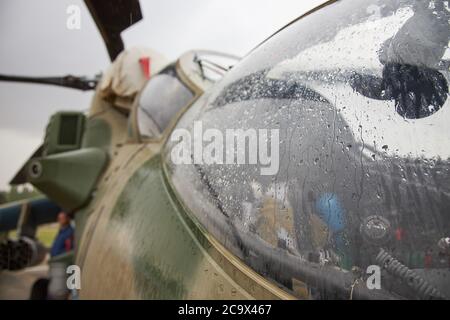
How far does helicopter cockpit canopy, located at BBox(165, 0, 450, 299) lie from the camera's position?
41.3 inches

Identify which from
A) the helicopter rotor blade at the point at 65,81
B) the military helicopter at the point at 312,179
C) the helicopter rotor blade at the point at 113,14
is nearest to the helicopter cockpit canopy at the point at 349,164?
the military helicopter at the point at 312,179

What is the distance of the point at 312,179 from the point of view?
118cm

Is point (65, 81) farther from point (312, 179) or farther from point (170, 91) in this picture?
point (312, 179)

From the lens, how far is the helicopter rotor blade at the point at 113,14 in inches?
112

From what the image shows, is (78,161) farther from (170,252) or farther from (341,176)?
(341,176)

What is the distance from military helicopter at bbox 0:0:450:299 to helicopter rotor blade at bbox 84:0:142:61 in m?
1.15

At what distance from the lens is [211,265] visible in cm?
133

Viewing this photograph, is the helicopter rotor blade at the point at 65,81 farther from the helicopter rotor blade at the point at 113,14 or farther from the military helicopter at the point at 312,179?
the military helicopter at the point at 312,179

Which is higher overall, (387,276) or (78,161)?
(387,276)

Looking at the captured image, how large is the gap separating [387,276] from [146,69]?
3.36m

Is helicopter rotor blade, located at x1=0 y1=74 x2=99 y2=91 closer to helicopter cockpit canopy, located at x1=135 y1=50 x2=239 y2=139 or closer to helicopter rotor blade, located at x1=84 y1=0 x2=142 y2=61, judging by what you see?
helicopter rotor blade, located at x1=84 y1=0 x2=142 y2=61

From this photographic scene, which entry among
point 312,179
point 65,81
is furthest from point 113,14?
point 65,81

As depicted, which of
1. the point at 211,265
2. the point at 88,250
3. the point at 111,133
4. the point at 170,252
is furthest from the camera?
the point at 111,133

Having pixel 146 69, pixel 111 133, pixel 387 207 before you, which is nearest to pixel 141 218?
pixel 387 207
